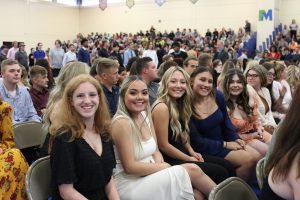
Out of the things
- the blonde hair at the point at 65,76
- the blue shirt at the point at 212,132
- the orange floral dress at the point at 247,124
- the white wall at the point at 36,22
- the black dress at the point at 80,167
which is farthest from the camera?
the white wall at the point at 36,22

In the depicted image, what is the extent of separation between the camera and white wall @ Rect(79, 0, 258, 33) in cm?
2000

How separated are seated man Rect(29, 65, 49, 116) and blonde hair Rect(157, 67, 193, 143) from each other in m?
1.69

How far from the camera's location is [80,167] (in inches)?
86.1

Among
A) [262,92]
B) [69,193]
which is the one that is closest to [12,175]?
[69,193]

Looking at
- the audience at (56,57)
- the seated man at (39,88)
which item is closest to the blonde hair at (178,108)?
the seated man at (39,88)

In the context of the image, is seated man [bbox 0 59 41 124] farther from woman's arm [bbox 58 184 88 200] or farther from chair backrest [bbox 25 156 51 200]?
woman's arm [bbox 58 184 88 200]

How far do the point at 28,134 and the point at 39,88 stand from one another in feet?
4.79

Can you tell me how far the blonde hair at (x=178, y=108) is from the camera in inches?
130

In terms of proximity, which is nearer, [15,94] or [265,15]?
[15,94]

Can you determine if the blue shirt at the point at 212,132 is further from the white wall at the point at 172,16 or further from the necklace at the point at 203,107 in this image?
the white wall at the point at 172,16

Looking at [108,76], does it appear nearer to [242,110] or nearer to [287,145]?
[242,110]

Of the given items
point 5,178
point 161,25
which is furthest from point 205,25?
point 5,178

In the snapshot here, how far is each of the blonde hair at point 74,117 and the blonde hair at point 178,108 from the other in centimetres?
94

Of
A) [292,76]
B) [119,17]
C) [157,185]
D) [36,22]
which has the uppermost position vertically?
[119,17]
